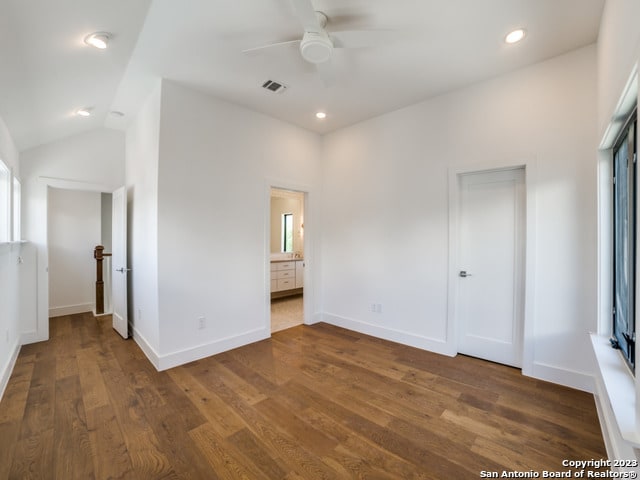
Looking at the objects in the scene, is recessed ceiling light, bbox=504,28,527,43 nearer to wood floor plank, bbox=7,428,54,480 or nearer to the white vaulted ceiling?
the white vaulted ceiling

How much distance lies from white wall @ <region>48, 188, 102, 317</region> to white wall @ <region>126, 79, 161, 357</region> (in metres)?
1.77

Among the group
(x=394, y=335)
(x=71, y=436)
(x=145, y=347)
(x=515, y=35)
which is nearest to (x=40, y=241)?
(x=145, y=347)

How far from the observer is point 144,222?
11.1 feet

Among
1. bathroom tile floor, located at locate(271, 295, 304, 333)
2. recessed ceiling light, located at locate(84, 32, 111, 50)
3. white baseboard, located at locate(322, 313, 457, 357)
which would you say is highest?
recessed ceiling light, located at locate(84, 32, 111, 50)

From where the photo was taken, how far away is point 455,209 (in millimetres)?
3234

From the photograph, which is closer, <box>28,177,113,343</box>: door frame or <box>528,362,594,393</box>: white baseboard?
<box>528,362,594,393</box>: white baseboard

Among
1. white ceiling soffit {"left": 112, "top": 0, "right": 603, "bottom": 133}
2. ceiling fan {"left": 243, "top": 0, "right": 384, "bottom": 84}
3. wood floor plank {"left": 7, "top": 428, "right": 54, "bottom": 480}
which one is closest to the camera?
wood floor plank {"left": 7, "top": 428, "right": 54, "bottom": 480}

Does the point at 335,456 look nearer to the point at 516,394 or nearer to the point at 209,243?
the point at 516,394

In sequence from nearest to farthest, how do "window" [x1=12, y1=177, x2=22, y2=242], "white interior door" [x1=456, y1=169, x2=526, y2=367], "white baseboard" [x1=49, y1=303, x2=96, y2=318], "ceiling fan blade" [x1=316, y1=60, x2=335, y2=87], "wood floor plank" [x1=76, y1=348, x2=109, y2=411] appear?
1. "ceiling fan blade" [x1=316, y1=60, x2=335, y2=87]
2. "wood floor plank" [x1=76, y1=348, x2=109, y2=411]
3. "white interior door" [x1=456, y1=169, x2=526, y2=367]
4. "window" [x1=12, y1=177, x2=22, y2=242]
5. "white baseboard" [x1=49, y1=303, x2=96, y2=318]

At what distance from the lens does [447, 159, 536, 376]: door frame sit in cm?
271

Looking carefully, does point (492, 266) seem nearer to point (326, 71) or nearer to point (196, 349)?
point (326, 71)

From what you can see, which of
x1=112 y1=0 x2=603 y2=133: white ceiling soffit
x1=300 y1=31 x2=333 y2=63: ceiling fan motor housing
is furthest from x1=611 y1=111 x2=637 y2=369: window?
x1=300 y1=31 x2=333 y2=63: ceiling fan motor housing

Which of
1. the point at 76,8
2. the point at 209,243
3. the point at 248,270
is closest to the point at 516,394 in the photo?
the point at 248,270

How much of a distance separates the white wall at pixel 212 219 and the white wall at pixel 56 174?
0.63m
